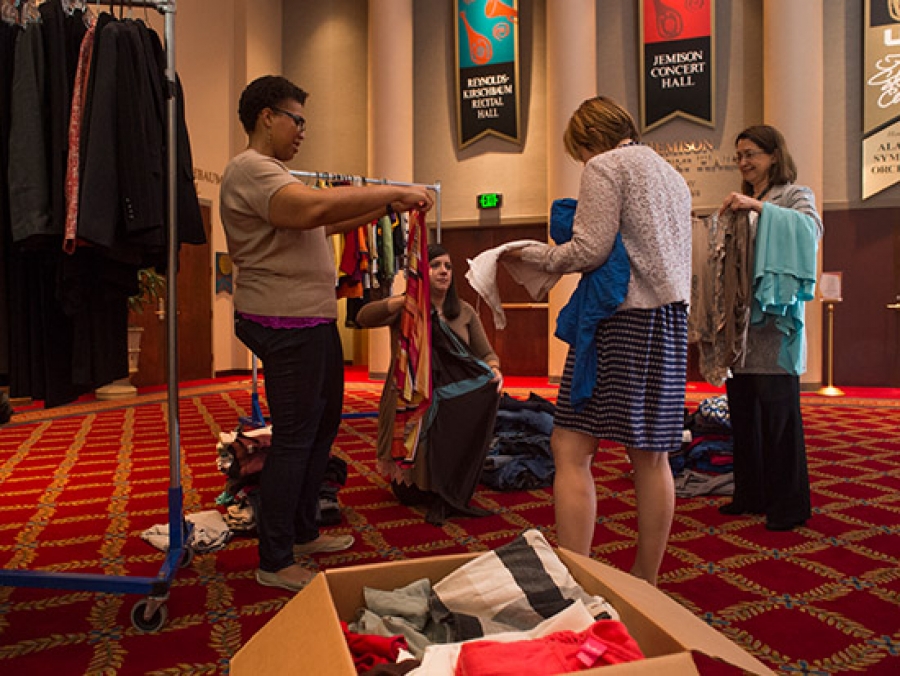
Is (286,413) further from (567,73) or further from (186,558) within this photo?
(567,73)

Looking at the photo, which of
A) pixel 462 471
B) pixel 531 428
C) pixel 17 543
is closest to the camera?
pixel 17 543

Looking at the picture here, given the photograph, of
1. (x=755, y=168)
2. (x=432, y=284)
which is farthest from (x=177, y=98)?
(x=755, y=168)

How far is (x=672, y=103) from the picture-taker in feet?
26.2

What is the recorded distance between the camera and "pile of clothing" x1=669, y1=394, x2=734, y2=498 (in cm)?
326

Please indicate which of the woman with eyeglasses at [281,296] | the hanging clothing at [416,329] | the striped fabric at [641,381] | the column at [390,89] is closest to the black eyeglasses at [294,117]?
the woman with eyeglasses at [281,296]

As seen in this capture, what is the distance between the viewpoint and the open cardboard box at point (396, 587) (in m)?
0.73

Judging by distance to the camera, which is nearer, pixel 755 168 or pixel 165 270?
pixel 165 270

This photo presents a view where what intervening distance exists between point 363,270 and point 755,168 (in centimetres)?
266

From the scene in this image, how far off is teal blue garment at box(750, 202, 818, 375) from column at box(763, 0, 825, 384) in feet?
17.1

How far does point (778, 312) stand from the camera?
253cm

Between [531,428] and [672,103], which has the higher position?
[672,103]

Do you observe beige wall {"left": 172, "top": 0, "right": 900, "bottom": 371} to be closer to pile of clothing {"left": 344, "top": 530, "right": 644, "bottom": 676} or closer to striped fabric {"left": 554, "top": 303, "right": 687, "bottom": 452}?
striped fabric {"left": 554, "top": 303, "right": 687, "bottom": 452}

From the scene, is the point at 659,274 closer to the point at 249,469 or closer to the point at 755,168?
the point at 755,168

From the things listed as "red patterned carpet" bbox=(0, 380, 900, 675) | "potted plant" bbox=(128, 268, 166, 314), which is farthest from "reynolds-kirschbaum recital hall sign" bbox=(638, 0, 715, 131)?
"potted plant" bbox=(128, 268, 166, 314)
